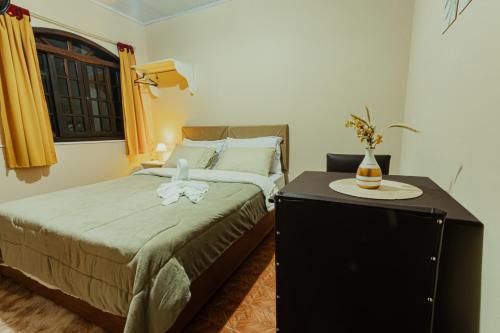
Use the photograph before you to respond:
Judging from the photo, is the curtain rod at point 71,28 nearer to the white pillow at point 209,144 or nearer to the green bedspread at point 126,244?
the white pillow at point 209,144

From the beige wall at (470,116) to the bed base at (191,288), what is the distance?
1229 mm

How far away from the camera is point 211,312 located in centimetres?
150

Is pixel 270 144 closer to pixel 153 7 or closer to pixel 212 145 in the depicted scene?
pixel 212 145

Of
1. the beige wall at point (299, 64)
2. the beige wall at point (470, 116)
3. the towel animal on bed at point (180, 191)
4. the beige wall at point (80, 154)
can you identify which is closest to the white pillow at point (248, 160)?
the beige wall at point (299, 64)

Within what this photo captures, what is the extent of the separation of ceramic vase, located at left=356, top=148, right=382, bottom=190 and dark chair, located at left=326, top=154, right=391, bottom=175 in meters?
0.69

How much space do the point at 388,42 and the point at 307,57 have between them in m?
0.78

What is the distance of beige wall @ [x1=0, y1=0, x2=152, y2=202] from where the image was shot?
2.44 metres

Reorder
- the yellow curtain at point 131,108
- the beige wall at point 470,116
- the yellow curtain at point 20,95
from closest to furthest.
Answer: the beige wall at point 470,116 < the yellow curtain at point 20,95 < the yellow curtain at point 131,108

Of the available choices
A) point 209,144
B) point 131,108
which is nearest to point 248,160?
point 209,144

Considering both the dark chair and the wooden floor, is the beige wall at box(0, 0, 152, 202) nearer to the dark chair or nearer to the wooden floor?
the wooden floor

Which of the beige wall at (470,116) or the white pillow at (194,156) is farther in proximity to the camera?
the white pillow at (194,156)

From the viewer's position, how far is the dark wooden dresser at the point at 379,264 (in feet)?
2.29

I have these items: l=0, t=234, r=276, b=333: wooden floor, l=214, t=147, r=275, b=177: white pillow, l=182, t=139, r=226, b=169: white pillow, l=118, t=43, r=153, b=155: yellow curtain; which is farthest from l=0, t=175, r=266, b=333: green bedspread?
l=118, t=43, r=153, b=155: yellow curtain

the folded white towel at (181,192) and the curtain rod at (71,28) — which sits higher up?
the curtain rod at (71,28)
